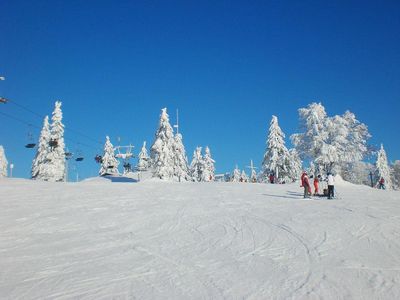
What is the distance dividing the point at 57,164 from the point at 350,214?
169 feet

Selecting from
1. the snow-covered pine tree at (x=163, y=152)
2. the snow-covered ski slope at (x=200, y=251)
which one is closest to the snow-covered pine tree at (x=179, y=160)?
the snow-covered pine tree at (x=163, y=152)

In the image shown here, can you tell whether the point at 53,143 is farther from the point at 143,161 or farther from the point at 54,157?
the point at 143,161

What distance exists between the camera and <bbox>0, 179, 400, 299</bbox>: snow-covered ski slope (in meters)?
7.67

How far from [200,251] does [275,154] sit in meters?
48.4

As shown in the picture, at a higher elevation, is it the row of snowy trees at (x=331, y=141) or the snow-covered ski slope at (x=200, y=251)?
the row of snowy trees at (x=331, y=141)

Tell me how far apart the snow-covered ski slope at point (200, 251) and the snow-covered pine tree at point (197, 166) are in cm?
6516

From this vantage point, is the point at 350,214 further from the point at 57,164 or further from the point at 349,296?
the point at 57,164

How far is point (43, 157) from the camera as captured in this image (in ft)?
204

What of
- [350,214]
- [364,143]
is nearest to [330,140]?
[364,143]

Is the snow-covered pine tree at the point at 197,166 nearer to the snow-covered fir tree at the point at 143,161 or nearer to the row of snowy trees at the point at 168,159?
the row of snowy trees at the point at 168,159

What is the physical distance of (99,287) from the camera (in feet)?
25.8

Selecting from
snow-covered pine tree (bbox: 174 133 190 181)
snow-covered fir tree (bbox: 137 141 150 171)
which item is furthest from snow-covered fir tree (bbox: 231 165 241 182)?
snow-covered pine tree (bbox: 174 133 190 181)

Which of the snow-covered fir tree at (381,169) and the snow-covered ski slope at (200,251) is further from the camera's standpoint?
the snow-covered fir tree at (381,169)

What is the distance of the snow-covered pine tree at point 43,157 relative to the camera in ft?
194
